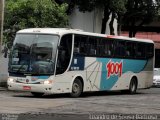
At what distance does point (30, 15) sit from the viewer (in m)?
31.1

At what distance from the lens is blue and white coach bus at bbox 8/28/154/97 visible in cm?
2327

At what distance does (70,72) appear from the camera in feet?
79.3

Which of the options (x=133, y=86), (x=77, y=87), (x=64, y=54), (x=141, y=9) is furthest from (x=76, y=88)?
(x=141, y=9)

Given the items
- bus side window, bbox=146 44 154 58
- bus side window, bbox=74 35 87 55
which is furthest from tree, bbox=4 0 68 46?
bus side window, bbox=74 35 87 55

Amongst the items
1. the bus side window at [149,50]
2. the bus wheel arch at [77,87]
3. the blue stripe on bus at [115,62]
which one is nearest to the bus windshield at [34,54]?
the bus wheel arch at [77,87]

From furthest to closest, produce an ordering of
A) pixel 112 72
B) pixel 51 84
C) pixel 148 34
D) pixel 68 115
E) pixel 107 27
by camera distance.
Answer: pixel 148 34
pixel 107 27
pixel 112 72
pixel 51 84
pixel 68 115

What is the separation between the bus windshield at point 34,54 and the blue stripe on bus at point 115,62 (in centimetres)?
385

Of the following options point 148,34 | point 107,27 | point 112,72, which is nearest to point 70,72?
point 112,72

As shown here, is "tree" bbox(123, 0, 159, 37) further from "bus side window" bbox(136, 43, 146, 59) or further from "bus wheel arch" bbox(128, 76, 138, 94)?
"bus wheel arch" bbox(128, 76, 138, 94)

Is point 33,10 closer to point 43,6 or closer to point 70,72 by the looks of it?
point 43,6

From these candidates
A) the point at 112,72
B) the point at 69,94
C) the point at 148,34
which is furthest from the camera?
the point at 148,34

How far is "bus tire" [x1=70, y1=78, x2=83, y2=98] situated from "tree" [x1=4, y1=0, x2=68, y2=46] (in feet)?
22.4

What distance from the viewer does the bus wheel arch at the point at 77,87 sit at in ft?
81.0

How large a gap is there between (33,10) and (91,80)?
7.06 m
